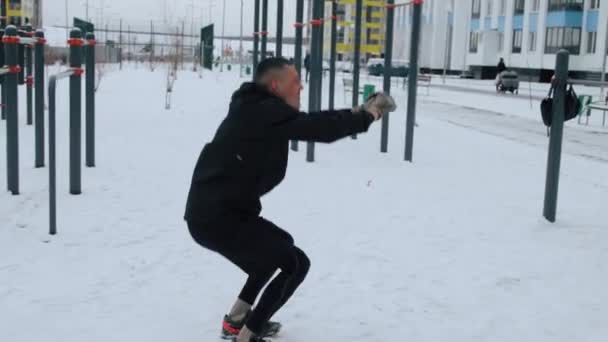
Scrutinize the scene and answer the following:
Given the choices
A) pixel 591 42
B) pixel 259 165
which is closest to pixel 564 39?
pixel 591 42

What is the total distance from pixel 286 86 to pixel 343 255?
7.58 ft

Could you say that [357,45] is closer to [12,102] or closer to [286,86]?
[12,102]

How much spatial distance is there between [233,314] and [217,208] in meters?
0.67

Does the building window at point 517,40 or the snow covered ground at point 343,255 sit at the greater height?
the building window at point 517,40

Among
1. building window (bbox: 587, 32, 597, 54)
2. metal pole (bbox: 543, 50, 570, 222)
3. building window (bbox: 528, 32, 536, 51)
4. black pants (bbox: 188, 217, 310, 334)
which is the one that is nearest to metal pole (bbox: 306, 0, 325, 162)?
metal pole (bbox: 543, 50, 570, 222)

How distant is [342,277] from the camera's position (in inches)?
189

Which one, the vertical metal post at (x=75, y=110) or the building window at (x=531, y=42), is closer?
the vertical metal post at (x=75, y=110)

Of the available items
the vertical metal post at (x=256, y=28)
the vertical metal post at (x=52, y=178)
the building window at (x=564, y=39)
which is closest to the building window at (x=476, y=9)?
the building window at (x=564, y=39)

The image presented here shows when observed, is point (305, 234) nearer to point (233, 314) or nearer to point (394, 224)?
point (394, 224)

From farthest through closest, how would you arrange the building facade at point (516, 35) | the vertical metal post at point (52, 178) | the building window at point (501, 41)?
the building window at point (501, 41) → the building facade at point (516, 35) → the vertical metal post at point (52, 178)

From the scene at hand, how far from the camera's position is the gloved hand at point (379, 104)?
3.23 m

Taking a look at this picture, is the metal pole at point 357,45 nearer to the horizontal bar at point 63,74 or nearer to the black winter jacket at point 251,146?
the horizontal bar at point 63,74

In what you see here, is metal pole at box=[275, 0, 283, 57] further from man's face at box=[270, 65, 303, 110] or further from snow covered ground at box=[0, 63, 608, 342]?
man's face at box=[270, 65, 303, 110]

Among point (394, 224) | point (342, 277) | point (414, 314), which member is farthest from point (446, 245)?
point (414, 314)
